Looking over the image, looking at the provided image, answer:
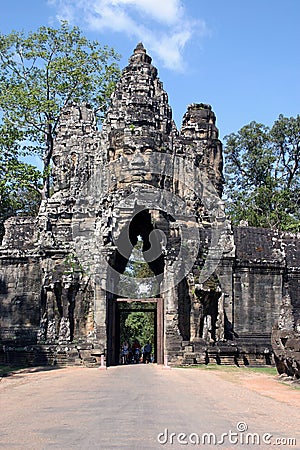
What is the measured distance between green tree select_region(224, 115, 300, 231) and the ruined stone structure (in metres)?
14.1

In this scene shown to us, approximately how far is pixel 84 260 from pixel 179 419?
13.7 m

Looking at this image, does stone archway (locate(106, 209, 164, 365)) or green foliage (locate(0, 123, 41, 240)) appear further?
green foliage (locate(0, 123, 41, 240))

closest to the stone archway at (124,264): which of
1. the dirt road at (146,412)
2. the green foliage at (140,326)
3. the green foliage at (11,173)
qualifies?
the dirt road at (146,412)

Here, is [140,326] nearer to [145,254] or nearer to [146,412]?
[145,254]

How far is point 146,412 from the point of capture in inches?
394

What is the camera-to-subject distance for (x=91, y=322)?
870 inches

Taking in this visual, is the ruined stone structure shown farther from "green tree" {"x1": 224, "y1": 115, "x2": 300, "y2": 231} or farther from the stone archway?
"green tree" {"x1": 224, "y1": 115, "x2": 300, "y2": 231}

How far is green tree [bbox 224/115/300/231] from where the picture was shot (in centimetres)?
4100

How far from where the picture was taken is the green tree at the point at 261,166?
41000 millimetres

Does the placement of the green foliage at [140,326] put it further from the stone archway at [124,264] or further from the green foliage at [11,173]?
the stone archway at [124,264]

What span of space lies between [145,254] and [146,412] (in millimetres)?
16794

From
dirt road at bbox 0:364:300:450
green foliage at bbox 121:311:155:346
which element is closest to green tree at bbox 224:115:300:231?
green foliage at bbox 121:311:155:346

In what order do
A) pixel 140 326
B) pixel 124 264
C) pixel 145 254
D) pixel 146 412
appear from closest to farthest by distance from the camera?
pixel 146 412, pixel 124 264, pixel 145 254, pixel 140 326

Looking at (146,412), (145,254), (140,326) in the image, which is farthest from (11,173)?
(146,412)
